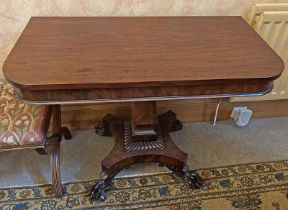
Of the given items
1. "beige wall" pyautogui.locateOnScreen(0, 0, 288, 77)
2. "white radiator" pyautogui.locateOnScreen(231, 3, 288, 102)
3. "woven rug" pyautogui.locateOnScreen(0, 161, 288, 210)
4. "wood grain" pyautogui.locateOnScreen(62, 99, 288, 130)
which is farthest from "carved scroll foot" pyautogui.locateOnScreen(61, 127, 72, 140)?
"white radiator" pyautogui.locateOnScreen(231, 3, 288, 102)

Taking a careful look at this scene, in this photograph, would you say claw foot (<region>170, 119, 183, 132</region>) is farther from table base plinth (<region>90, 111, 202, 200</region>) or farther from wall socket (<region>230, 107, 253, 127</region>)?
wall socket (<region>230, 107, 253, 127</region>)

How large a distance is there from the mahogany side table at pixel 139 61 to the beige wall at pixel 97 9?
18 centimetres

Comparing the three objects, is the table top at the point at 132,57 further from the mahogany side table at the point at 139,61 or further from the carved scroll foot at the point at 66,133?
the carved scroll foot at the point at 66,133

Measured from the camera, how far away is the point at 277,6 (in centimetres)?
138

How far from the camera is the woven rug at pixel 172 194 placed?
1.29 meters

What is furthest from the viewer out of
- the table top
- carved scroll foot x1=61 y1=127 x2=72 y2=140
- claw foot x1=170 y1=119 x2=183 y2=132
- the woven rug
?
claw foot x1=170 y1=119 x2=183 y2=132

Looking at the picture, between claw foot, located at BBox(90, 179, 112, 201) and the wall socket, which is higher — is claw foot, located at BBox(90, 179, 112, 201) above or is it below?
below

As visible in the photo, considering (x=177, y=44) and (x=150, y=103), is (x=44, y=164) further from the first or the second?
(x=177, y=44)

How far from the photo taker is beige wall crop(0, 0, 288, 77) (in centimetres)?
129

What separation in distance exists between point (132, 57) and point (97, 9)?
0.56 meters

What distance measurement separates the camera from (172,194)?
135 centimetres

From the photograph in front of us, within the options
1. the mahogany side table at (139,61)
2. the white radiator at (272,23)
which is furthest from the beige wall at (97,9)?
the mahogany side table at (139,61)

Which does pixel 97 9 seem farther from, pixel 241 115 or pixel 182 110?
pixel 241 115

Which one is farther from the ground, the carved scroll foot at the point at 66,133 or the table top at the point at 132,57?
the table top at the point at 132,57
